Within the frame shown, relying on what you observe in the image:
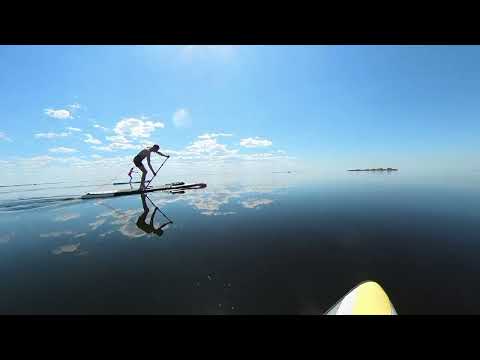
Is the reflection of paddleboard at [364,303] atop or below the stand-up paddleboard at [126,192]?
below

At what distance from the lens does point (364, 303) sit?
11.4 feet

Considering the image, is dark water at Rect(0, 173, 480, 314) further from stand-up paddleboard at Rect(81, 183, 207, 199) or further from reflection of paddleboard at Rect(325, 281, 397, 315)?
stand-up paddleboard at Rect(81, 183, 207, 199)

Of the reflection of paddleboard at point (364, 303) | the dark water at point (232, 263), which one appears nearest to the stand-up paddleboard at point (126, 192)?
the dark water at point (232, 263)

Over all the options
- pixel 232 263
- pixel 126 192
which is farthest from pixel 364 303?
pixel 126 192

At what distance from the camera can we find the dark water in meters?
3.66

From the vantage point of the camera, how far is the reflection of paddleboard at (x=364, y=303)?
133 inches

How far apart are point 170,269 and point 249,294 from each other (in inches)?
88.1

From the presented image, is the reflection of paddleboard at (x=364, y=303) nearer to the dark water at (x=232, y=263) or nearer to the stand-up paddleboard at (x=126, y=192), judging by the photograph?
the dark water at (x=232, y=263)

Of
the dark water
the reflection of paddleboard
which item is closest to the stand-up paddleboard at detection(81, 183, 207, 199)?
the dark water

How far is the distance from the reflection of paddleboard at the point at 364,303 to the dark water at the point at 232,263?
0.78 feet
